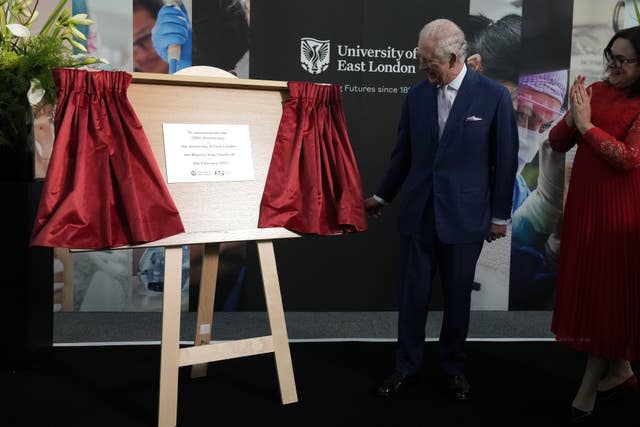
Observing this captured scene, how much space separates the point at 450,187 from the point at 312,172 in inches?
22.6

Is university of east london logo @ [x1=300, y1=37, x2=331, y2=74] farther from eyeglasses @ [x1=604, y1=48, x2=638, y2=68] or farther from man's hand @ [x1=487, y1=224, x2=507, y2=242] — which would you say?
eyeglasses @ [x1=604, y1=48, x2=638, y2=68]

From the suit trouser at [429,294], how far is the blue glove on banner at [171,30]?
215 cm

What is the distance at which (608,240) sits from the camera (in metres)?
2.33

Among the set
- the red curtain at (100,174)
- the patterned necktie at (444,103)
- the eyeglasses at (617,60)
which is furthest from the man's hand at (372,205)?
the eyeglasses at (617,60)

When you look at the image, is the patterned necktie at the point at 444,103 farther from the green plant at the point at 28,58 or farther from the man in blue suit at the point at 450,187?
the green plant at the point at 28,58

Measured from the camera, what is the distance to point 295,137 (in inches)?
98.6

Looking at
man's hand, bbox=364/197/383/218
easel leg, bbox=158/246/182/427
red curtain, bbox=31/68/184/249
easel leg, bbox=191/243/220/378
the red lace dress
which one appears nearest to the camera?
red curtain, bbox=31/68/184/249

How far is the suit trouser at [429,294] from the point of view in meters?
2.63

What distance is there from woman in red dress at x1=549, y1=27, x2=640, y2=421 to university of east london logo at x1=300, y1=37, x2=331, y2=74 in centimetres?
200

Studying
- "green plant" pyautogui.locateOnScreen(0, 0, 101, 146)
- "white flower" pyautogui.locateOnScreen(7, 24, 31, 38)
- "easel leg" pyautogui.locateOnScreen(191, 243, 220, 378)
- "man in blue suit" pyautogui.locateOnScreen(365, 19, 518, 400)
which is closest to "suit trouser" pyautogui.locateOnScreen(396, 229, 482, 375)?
"man in blue suit" pyautogui.locateOnScreen(365, 19, 518, 400)

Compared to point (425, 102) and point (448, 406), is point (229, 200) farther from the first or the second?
point (448, 406)

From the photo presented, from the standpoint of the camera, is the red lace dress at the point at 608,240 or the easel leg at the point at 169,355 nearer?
the easel leg at the point at 169,355

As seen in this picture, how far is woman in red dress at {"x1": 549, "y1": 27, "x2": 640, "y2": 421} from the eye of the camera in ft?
7.52

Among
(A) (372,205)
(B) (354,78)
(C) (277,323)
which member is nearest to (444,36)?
(A) (372,205)
